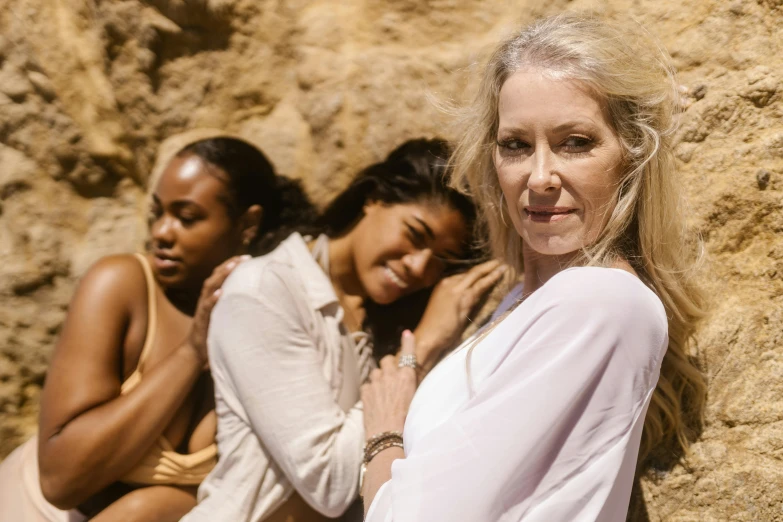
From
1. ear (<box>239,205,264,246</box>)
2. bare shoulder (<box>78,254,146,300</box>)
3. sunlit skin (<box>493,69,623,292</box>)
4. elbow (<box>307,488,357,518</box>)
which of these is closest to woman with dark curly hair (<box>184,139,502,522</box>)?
elbow (<box>307,488,357,518</box>)

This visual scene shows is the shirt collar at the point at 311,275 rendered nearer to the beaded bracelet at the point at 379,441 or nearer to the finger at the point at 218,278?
the finger at the point at 218,278

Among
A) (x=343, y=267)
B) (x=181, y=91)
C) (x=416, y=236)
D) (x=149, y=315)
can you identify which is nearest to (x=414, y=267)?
(x=416, y=236)

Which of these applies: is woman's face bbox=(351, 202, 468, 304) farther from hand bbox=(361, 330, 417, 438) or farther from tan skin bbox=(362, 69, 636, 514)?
tan skin bbox=(362, 69, 636, 514)

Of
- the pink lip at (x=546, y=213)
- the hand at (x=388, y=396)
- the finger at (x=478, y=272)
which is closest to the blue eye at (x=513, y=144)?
the pink lip at (x=546, y=213)

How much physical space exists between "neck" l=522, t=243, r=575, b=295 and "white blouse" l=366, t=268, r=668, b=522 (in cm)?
31

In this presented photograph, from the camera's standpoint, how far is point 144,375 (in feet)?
7.71

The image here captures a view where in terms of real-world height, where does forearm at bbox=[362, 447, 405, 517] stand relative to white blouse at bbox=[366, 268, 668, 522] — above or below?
below

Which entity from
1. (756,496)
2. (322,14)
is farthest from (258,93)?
(756,496)

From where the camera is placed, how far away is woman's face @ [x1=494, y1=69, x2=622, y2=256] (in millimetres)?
1606

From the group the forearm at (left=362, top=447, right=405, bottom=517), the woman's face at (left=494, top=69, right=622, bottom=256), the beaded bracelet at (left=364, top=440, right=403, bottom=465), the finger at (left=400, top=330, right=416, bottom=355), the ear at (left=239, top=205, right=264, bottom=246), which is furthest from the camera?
the ear at (left=239, top=205, right=264, bottom=246)

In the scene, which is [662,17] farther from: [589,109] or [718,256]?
[589,109]

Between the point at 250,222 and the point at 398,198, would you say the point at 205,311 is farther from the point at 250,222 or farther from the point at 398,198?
the point at 398,198

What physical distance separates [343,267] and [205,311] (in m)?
0.51

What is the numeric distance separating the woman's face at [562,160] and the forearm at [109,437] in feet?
4.13
